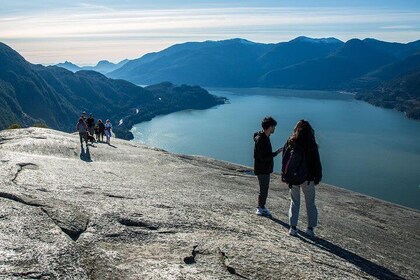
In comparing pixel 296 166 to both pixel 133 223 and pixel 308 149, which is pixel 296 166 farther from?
pixel 133 223

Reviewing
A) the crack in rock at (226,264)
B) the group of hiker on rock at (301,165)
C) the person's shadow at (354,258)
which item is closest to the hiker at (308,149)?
the group of hiker on rock at (301,165)

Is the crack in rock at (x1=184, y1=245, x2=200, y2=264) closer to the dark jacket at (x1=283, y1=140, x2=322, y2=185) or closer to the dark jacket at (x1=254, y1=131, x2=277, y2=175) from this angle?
the dark jacket at (x1=283, y1=140, x2=322, y2=185)

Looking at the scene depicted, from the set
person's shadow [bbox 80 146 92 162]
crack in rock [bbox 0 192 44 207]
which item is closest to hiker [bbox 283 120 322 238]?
crack in rock [bbox 0 192 44 207]

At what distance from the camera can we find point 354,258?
38.8 feet

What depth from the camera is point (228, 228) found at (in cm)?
1252

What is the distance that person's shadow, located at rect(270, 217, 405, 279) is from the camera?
36.0 feet

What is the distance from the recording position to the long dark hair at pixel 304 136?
38.4 ft

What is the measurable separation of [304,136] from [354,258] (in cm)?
403

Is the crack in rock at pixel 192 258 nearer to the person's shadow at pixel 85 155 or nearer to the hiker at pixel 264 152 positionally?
the hiker at pixel 264 152

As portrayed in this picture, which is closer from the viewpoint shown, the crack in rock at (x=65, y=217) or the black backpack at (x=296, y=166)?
the crack in rock at (x=65, y=217)

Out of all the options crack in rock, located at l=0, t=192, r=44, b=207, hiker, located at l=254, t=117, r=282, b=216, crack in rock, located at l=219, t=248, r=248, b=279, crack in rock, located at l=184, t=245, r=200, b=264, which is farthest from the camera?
hiker, located at l=254, t=117, r=282, b=216

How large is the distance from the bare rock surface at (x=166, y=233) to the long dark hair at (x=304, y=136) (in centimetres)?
302

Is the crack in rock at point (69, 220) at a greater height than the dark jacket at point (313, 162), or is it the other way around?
the dark jacket at point (313, 162)

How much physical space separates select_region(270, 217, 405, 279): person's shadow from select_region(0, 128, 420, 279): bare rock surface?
57mm
